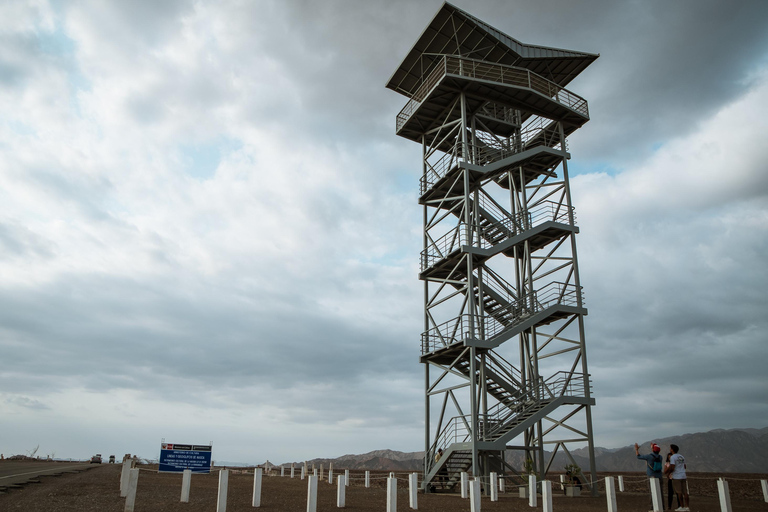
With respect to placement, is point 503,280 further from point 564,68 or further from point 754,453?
point 754,453

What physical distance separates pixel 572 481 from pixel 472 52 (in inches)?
871

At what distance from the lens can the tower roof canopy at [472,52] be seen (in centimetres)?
2911

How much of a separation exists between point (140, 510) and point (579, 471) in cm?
1901

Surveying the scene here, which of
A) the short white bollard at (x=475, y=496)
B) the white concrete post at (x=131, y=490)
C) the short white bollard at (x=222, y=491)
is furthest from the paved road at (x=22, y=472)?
the short white bollard at (x=475, y=496)

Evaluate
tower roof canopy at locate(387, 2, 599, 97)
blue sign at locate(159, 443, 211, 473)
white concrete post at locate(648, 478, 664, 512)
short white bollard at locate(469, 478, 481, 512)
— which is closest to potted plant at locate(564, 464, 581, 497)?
white concrete post at locate(648, 478, 664, 512)

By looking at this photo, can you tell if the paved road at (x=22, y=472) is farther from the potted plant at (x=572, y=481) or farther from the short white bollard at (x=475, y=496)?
the potted plant at (x=572, y=481)

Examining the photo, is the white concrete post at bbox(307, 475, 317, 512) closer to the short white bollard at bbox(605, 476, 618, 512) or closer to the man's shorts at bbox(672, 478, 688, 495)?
the short white bollard at bbox(605, 476, 618, 512)

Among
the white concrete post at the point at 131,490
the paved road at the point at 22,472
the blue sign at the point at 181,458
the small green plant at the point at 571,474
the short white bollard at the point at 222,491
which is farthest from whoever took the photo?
the small green plant at the point at 571,474

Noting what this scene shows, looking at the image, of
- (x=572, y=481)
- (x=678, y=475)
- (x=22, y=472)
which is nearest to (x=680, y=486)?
(x=678, y=475)

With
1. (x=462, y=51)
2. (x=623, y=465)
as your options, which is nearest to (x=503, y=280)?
(x=462, y=51)

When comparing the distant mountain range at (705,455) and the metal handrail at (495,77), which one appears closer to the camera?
the metal handrail at (495,77)

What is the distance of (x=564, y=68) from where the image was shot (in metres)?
32.1

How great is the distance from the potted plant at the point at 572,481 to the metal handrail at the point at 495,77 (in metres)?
18.5

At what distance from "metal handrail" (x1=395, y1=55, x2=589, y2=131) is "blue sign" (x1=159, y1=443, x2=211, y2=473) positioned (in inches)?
804
